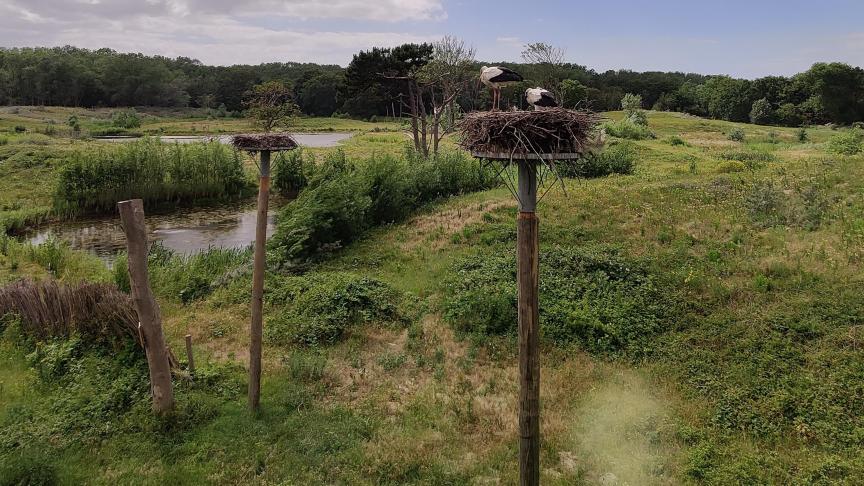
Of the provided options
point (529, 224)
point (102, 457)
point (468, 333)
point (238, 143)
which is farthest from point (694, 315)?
point (102, 457)

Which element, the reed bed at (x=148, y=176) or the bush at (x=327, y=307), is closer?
the bush at (x=327, y=307)

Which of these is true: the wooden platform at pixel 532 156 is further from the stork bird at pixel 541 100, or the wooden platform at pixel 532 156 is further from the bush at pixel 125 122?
the bush at pixel 125 122

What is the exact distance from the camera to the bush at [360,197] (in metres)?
Result: 14.6

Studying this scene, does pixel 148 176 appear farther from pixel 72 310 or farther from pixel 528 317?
pixel 528 317

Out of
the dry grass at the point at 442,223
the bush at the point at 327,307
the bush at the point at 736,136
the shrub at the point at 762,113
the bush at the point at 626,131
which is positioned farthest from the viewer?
the shrub at the point at 762,113

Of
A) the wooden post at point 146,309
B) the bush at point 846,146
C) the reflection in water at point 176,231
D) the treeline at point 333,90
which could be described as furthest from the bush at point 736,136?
the wooden post at point 146,309

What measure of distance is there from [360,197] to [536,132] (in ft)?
39.4

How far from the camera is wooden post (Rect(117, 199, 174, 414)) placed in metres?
7.04

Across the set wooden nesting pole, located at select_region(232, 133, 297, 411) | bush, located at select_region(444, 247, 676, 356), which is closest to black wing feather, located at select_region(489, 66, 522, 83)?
wooden nesting pole, located at select_region(232, 133, 297, 411)

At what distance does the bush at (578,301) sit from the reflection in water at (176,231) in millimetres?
9298

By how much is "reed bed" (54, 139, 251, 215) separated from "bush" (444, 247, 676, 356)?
56.5 ft

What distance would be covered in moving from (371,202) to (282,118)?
440 centimetres

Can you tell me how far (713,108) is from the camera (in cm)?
6756

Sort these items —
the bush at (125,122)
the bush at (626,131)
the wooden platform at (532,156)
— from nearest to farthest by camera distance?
the wooden platform at (532,156)
the bush at (626,131)
the bush at (125,122)
